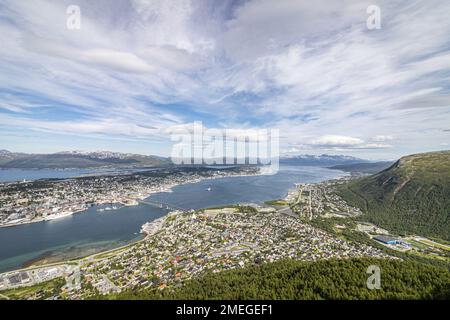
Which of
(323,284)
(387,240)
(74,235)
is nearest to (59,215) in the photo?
(74,235)

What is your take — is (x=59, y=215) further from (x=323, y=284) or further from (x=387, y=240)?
(x=387, y=240)

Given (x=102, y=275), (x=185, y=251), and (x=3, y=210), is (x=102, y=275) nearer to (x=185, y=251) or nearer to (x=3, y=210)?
(x=185, y=251)

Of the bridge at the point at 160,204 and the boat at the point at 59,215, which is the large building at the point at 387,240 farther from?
the boat at the point at 59,215

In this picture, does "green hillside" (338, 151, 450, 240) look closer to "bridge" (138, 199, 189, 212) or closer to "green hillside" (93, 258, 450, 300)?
"green hillside" (93, 258, 450, 300)

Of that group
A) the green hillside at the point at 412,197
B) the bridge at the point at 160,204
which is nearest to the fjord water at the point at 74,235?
the bridge at the point at 160,204

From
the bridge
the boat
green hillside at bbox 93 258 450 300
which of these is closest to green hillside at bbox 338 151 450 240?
green hillside at bbox 93 258 450 300
